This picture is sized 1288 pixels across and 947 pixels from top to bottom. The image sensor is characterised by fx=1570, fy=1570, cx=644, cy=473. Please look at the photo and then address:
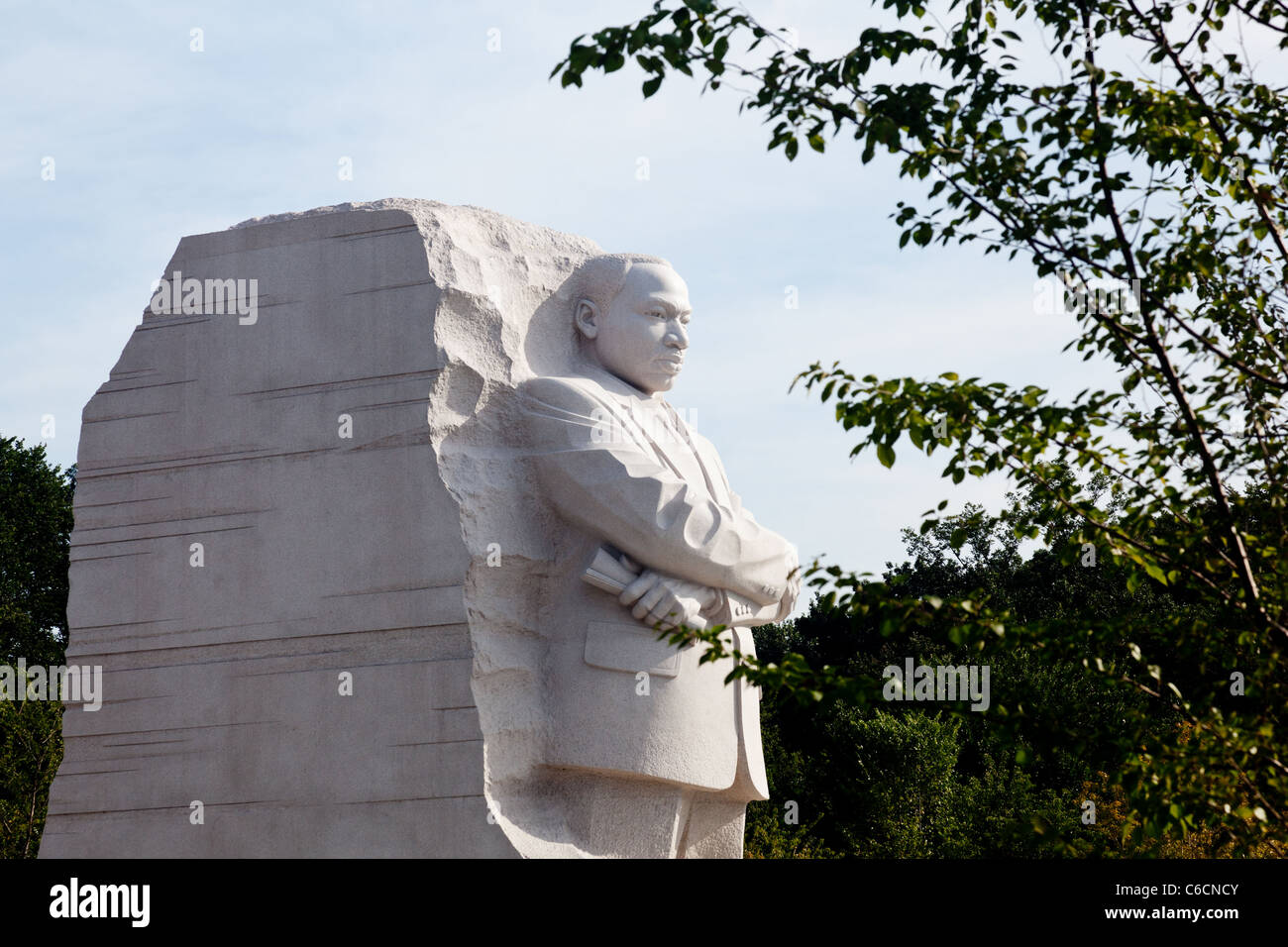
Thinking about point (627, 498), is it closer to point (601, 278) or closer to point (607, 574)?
point (607, 574)

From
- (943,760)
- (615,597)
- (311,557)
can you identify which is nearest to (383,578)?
(311,557)

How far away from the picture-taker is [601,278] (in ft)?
24.5

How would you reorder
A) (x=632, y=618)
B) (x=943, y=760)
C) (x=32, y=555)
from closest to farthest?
(x=632, y=618)
(x=943, y=760)
(x=32, y=555)

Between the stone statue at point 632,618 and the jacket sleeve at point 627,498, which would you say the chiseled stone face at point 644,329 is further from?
the jacket sleeve at point 627,498

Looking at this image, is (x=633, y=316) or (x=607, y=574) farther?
(x=633, y=316)

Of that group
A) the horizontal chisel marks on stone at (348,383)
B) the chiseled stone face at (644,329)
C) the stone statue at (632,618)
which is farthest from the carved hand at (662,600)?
the horizontal chisel marks on stone at (348,383)

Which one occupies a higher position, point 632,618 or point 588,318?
point 588,318

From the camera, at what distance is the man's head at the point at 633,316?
24.3 feet

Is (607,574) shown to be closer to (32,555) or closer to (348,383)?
(348,383)

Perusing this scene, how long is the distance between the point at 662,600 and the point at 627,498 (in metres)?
0.46

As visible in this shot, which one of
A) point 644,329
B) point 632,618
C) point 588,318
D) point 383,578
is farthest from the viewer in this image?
point 588,318

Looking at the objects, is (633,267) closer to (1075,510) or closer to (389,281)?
(389,281)

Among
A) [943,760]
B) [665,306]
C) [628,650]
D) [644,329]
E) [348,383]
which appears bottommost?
[943,760]
